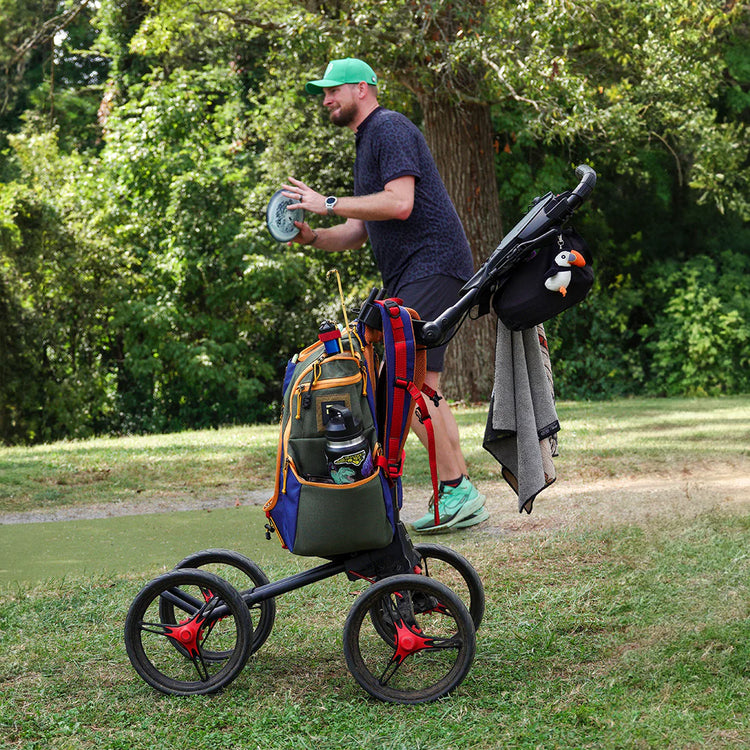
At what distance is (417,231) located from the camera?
15.7 ft

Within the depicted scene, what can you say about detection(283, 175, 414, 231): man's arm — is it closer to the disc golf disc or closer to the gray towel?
the disc golf disc

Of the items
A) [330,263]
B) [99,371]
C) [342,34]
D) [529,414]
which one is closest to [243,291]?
[330,263]

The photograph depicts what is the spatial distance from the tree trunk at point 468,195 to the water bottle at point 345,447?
381 inches

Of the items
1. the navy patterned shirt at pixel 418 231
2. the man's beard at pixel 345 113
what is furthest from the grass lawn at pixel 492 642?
the man's beard at pixel 345 113

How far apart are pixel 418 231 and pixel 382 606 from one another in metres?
2.07

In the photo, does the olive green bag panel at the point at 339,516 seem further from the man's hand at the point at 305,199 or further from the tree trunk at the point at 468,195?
the tree trunk at the point at 468,195

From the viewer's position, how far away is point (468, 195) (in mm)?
12961

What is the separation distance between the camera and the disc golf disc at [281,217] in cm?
407

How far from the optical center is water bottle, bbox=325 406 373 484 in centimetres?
307

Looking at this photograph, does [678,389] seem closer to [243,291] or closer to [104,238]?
[243,291]

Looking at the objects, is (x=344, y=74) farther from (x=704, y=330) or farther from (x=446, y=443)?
(x=704, y=330)

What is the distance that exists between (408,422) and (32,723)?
139 cm

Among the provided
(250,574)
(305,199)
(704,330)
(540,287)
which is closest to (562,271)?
(540,287)

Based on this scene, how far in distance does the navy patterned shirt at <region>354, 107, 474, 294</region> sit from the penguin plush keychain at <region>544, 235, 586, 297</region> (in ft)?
4.65
